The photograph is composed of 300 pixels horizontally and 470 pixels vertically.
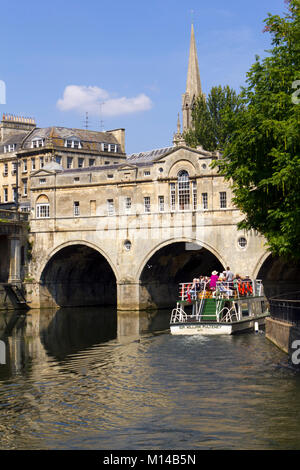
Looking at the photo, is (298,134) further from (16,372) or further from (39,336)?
(39,336)

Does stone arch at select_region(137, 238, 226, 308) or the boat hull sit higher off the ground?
stone arch at select_region(137, 238, 226, 308)

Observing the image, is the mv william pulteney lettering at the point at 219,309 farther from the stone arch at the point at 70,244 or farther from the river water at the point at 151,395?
the stone arch at the point at 70,244

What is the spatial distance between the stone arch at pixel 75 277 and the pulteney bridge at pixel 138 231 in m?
0.10

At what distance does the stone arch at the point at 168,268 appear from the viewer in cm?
5994

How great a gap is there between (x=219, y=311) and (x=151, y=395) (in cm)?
1742

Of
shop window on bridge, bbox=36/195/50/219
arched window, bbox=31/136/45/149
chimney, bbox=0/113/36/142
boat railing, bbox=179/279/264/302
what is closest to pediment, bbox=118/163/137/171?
shop window on bridge, bbox=36/195/50/219

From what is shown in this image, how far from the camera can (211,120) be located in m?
76.1

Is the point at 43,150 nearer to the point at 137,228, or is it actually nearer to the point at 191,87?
the point at 191,87

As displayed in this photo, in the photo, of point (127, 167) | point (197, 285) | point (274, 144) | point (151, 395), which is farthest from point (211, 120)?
point (151, 395)

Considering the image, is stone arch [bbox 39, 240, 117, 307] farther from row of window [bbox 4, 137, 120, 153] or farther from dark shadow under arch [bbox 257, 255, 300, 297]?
row of window [bbox 4, 137, 120, 153]

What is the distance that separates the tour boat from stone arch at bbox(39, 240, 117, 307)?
21777 mm

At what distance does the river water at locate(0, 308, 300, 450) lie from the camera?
17.4m
